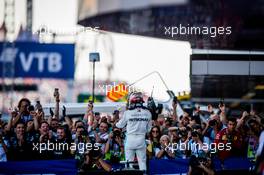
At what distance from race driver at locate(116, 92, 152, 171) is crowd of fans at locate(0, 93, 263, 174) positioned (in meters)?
0.54

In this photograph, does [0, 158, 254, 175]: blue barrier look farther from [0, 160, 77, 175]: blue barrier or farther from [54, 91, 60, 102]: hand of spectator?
[54, 91, 60, 102]: hand of spectator

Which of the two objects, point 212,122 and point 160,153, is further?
point 212,122

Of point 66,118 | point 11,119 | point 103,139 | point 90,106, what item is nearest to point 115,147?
point 103,139

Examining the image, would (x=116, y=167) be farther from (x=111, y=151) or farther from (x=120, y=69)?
(x=120, y=69)

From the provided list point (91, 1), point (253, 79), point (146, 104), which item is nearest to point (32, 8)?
point (91, 1)

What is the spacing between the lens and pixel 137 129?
43.0 feet

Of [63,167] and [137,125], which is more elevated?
[137,125]

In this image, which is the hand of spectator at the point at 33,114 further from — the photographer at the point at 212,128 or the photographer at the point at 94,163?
the photographer at the point at 212,128

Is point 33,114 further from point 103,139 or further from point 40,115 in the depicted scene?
point 103,139

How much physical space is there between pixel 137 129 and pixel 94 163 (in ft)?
2.77

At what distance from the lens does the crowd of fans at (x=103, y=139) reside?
13.5 meters

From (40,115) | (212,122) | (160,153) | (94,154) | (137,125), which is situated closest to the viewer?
(137,125)

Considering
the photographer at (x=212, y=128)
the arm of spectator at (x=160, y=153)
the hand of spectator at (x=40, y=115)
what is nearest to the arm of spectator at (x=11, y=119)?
the hand of spectator at (x=40, y=115)

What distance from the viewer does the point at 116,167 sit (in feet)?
44.3
